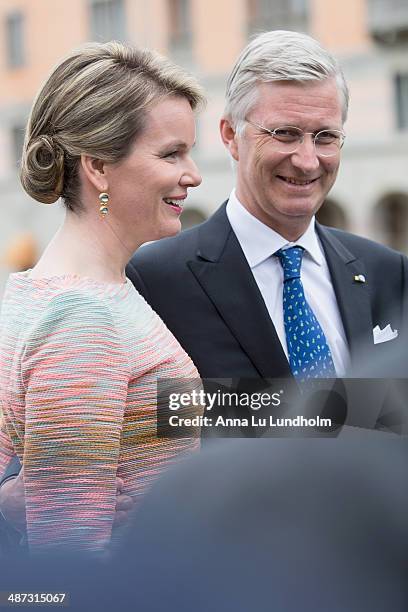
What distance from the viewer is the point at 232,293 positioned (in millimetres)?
2148

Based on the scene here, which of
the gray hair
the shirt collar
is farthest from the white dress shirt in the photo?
the gray hair

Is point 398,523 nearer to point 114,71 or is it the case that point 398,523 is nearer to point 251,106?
point 114,71

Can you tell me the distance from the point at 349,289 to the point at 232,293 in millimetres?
265

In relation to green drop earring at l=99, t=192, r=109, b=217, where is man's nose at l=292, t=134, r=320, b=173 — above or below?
above

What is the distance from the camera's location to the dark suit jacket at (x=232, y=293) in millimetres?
1985

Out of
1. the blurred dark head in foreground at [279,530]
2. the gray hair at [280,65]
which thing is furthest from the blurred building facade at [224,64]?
the blurred dark head in foreground at [279,530]

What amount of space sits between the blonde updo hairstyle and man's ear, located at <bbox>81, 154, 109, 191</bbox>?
0.05 feet

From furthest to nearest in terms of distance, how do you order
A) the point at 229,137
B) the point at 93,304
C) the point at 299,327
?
the point at 229,137, the point at 299,327, the point at 93,304

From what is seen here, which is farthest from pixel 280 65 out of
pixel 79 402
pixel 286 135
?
pixel 79 402

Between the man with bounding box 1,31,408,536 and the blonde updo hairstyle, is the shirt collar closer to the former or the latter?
the man with bounding box 1,31,408,536

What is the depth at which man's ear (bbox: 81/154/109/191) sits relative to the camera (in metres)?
1.55

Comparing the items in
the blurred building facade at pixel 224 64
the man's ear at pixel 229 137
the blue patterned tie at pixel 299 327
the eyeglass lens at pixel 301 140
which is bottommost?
the blue patterned tie at pixel 299 327

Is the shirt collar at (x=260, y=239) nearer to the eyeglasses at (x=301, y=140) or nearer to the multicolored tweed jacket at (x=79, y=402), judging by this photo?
the eyeglasses at (x=301, y=140)

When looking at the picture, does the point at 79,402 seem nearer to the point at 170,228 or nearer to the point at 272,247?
the point at 170,228
